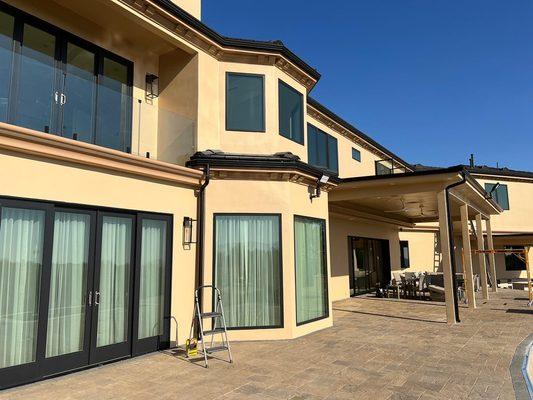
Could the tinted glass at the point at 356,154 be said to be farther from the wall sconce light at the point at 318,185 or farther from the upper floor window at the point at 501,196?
the upper floor window at the point at 501,196

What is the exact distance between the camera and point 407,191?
38.4ft

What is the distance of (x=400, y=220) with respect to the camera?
21.1 meters

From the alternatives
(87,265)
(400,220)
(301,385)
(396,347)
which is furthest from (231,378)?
(400,220)

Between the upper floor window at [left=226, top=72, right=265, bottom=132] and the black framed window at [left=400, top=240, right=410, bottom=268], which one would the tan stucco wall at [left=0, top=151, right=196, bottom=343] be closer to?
the upper floor window at [left=226, top=72, right=265, bottom=132]

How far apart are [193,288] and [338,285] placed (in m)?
9.23

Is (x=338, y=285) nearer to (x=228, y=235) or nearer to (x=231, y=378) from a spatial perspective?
(x=228, y=235)

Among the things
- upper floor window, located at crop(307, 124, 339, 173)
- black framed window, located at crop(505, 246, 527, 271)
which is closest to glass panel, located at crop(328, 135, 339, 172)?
upper floor window, located at crop(307, 124, 339, 173)

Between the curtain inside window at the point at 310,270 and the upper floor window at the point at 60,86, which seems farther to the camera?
the curtain inside window at the point at 310,270

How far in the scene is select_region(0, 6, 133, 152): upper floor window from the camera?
6.41m

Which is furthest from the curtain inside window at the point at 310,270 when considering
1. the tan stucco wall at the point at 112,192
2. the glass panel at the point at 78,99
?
the glass panel at the point at 78,99

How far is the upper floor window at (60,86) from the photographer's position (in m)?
6.41

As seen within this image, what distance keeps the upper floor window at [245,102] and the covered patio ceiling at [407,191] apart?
409cm

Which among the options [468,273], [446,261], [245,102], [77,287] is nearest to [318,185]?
[245,102]

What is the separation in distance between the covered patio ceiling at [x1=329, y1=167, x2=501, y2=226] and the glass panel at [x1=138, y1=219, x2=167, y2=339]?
6.59m
